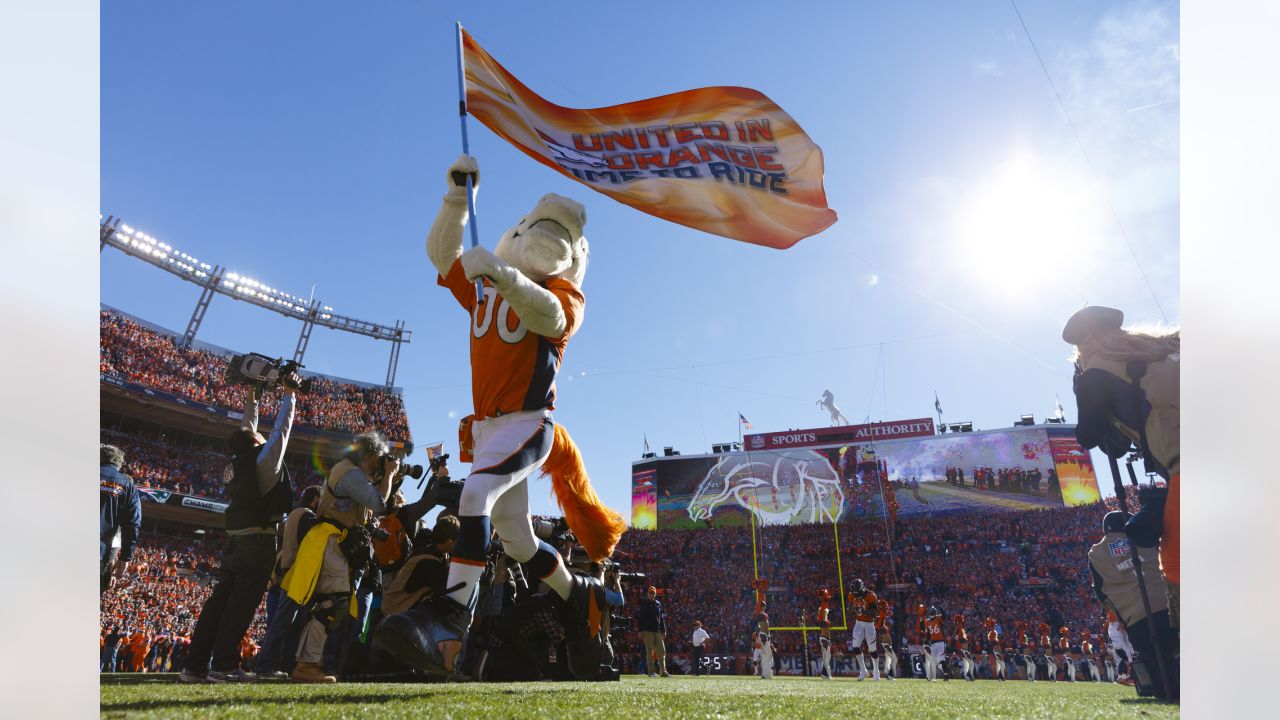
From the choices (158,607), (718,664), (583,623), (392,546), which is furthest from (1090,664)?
(158,607)

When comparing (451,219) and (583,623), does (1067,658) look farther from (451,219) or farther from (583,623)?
(451,219)

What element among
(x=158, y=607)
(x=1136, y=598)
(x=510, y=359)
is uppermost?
(x=510, y=359)

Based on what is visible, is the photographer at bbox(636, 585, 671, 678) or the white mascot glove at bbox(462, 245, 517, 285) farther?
the photographer at bbox(636, 585, 671, 678)

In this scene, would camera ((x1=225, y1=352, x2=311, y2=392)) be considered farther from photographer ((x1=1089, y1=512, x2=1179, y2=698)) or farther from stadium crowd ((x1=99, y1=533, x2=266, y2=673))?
stadium crowd ((x1=99, y1=533, x2=266, y2=673))

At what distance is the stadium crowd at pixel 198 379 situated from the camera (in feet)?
74.9

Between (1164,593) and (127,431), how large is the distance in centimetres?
2899

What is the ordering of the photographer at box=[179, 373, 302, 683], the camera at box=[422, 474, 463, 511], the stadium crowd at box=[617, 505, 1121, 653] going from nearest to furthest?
1. the photographer at box=[179, 373, 302, 683]
2. the camera at box=[422, 474, 463, 511]
3. the stadium crowd at box=[617, 505, 1121, 653]

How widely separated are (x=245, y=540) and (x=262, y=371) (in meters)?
0.94

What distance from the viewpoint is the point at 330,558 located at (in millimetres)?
3609

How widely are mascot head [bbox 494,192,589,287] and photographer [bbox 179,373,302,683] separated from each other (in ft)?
4.85

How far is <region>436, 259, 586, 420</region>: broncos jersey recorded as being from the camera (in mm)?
2984

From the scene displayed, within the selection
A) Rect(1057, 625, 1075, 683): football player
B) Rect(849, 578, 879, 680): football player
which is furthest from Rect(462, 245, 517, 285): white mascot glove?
Rect(1057, 625, 1075, 683): football player

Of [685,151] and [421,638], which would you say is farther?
[685,151]

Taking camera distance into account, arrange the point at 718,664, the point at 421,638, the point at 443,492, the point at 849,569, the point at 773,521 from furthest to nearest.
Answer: the point at 773,521, the point at 849,569, the point at 718,664, the point at 443,492, the point at 421,638
